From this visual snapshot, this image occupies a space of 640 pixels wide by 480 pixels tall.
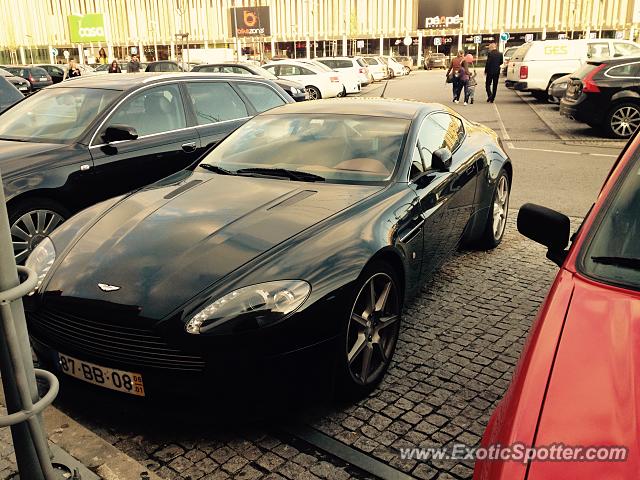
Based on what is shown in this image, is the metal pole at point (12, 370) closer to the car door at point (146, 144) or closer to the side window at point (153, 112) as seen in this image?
the car door at point (146, 144)

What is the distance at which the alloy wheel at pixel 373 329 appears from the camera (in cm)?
327

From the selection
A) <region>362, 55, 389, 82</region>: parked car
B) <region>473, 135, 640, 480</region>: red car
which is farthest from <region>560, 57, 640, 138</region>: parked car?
<region>362, 55, 389, 82</region>: parked car

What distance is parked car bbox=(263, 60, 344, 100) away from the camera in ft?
77.0

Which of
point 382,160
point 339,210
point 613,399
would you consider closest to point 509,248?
point 382,160

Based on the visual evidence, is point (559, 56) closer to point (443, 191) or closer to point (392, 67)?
point (443, 191)

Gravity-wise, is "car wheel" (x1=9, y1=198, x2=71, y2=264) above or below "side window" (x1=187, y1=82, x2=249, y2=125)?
below

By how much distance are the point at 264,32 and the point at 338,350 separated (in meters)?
90.4

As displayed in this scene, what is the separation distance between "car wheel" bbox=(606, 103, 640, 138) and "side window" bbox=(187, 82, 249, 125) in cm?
862

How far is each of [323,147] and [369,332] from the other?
1.56 m

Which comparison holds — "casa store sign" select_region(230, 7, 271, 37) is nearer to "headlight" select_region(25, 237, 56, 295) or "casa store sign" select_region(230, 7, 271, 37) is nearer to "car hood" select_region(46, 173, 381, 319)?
"car hood" select_region(46, 173, 381, 319)

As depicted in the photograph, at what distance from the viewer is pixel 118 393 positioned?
2941mm

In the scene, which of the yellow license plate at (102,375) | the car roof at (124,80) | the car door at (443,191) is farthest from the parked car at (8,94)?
the yellow license plate at (102,375)

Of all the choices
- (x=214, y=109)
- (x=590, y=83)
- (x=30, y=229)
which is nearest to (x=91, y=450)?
(x=30, y=229)

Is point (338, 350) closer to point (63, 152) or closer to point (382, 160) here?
point (382, 160)
